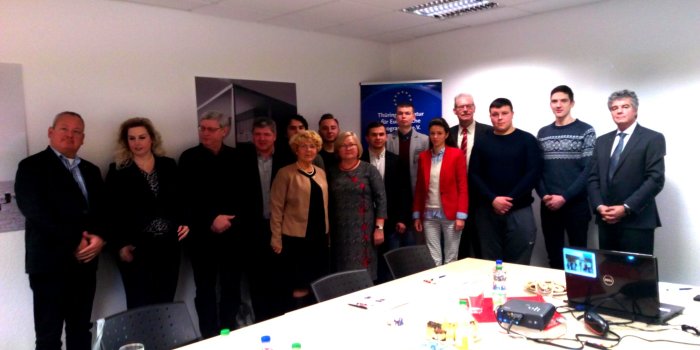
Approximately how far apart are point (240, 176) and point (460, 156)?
1.94 metres

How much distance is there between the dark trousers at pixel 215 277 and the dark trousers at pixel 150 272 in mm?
291

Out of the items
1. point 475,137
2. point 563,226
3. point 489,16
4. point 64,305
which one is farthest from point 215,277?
point 489,16

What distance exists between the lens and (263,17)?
4668mm

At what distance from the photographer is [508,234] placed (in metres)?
4.29

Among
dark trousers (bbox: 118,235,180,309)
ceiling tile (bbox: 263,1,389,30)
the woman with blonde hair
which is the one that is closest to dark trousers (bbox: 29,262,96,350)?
dark trousers (bbox: 118,235,180,309)

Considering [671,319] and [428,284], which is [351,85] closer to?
[428,284]

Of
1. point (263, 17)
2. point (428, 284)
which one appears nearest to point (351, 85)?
point (263, 17)

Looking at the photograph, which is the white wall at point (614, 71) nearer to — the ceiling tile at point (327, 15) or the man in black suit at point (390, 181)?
the ceiling tile at point (327, 15)

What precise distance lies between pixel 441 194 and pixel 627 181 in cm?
146

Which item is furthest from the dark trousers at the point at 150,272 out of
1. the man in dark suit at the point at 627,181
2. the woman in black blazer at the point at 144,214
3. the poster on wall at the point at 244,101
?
the man in dark suit at the point at 627,181

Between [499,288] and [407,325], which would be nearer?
[407,325]

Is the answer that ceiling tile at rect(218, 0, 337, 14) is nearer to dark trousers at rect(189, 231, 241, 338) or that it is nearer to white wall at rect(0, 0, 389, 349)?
white wall at rect(0, 0, 389, 349)

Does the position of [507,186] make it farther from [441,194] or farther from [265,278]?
[265,278]

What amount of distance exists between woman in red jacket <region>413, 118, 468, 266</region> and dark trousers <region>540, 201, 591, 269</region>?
86cm
